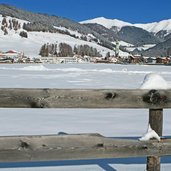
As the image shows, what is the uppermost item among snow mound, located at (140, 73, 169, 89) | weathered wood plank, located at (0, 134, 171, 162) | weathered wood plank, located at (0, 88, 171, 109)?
snow mound, located at (140, 73, 169, 89)

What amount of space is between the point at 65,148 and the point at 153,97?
Result: 97 centimetres

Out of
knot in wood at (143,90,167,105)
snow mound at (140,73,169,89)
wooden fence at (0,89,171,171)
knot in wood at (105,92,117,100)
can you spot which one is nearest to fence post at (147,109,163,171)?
wooden fence at (0,89,171,171)

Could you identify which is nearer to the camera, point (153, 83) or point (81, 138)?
point (81, 138)

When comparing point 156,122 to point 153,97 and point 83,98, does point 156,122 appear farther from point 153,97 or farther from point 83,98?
point 83,98

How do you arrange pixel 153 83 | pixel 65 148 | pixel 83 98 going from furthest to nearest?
pixel 153 83
pixel 83 98
pixel 65 148

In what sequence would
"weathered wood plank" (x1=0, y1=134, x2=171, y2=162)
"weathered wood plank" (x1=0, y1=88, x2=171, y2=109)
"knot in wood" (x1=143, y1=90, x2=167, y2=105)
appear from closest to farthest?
"weathered wood plank" (x1=0, y1=134, x2=171, y2=162)
"weathered wood plank" (x1=0, y1=88, x2=171, y2=109)
"knot in wood" (x1=143, y1=90, x2=167, y2=105)

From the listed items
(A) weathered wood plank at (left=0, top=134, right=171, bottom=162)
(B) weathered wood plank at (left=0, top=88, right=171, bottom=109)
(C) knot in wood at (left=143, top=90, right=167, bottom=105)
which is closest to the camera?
(A) weathered wood plank at (left=0, top=134, right=171, bottom=162)

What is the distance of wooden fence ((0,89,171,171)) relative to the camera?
3502 mm

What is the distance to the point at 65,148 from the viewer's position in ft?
11.7

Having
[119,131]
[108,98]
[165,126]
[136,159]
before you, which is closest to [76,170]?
[136,159]

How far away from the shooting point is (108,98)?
376cm

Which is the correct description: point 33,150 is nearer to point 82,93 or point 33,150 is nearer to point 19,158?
point 19,158

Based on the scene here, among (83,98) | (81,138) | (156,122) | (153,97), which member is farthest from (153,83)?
(81,138)

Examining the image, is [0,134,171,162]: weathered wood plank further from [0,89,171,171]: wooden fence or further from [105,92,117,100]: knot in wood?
[105,92,117,100]: knot in wood
